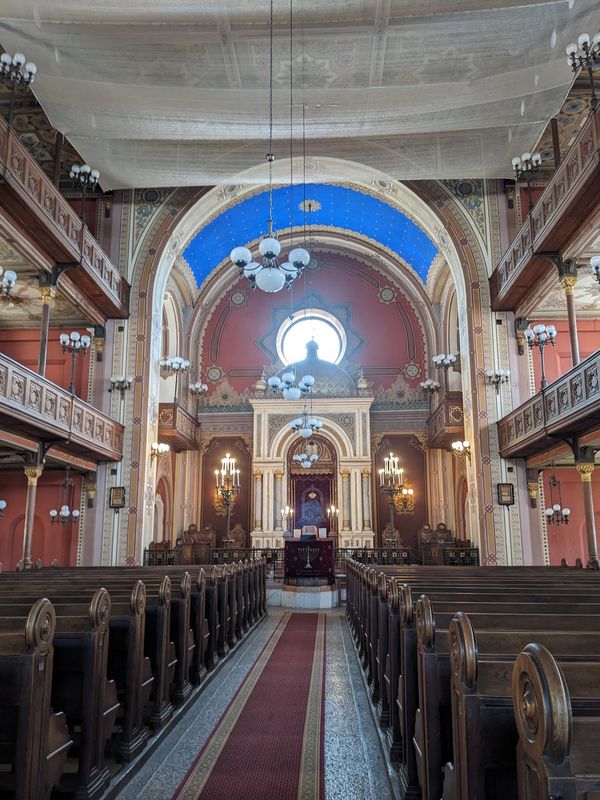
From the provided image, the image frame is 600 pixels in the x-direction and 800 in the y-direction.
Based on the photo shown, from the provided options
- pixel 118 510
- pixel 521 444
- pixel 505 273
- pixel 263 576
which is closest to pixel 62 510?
pixel 118 510

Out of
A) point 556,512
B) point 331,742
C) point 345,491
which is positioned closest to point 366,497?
point 345,491

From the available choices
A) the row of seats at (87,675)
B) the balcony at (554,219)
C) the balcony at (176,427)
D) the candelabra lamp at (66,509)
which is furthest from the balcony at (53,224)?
the balcony at (554,219)

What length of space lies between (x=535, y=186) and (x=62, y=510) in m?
13.6

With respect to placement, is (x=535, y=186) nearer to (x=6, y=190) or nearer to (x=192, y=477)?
(x=6, y=190)

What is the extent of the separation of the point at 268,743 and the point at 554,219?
9395 mm

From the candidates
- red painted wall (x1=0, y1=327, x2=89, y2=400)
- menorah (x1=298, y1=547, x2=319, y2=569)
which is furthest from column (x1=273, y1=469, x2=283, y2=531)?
red painted wall (x1=0, y1=327, x2=89, y2=400)

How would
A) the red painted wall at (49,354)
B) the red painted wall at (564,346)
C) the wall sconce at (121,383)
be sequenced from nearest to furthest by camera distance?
the wall sconce at (121,383), the red painted wall at (564,346), the red painted wall at (49,354)

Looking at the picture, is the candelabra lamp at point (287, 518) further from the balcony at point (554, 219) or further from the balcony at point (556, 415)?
the balcony at point (554, 219)

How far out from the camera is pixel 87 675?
11.6 feet

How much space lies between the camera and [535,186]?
49.6ft

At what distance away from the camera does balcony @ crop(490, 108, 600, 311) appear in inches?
364

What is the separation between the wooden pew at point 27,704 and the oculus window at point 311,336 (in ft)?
65.3

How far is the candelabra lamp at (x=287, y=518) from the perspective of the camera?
20656 mm

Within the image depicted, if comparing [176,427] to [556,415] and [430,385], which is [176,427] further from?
[556,415]
